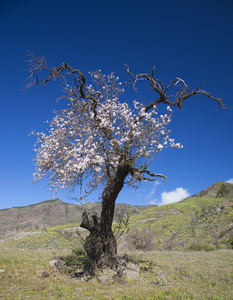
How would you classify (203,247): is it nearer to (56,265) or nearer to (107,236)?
(107,236)

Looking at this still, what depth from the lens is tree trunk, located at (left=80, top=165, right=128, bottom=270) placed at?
917 centimetres

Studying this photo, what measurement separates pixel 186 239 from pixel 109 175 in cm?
2109

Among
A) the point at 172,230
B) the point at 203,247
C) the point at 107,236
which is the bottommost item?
the point at 203,247

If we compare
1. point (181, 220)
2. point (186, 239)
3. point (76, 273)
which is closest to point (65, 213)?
point (181, 220)

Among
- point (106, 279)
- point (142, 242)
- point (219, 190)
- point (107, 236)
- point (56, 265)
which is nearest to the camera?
point (106, 279)

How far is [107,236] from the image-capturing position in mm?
9609

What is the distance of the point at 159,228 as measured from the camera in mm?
35219

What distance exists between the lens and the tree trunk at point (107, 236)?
9.17m

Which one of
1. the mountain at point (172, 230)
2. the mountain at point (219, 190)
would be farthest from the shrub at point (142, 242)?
the mountain at point (219, 190)

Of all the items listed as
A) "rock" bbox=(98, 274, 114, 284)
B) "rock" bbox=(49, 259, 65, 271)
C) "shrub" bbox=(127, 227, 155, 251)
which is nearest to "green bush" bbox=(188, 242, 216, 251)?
"shrub" bbox=(127, 227, 155, 251)

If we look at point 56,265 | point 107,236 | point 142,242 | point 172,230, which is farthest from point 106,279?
point 172,230

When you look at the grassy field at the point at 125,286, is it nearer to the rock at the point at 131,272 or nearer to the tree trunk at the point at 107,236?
the rock at the point at 131,272

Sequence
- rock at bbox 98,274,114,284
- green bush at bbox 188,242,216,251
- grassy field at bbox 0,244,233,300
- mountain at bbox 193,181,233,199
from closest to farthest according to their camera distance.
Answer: grassy field at bbox 0,244,233,300 < rock at bbox 98,274,114,284 < green bush at bbox 188,242,216,251 < mountain at bbox 193,181,233,199

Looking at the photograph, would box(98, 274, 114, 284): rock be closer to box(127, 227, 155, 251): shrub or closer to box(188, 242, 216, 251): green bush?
box(127, 227, 155, 251): shrub
